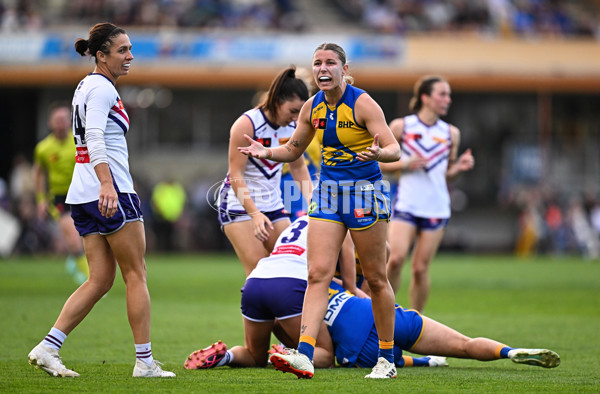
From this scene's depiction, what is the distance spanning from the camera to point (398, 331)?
21.6 ft

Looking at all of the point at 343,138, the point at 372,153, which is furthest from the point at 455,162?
the point at 372,153

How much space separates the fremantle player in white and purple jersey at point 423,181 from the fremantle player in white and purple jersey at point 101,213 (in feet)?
12.7

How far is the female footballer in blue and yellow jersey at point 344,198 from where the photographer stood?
20.3 ft

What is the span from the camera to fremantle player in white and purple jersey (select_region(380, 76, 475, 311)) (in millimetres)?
9469

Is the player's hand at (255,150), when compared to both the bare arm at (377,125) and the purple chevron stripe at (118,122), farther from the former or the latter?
the purple chevron stripe at (118,122)

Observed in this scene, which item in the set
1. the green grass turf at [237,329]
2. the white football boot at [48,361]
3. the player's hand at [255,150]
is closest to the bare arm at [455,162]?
the green grass turf at [237,329]

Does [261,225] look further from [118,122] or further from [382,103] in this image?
[382,103]

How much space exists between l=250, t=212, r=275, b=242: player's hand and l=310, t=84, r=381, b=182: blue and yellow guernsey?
3.49 feet

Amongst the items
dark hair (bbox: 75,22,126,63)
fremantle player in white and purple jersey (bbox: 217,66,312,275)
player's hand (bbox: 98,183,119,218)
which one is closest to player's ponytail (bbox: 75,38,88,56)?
dark hair (bbox: 75,22,126,63)

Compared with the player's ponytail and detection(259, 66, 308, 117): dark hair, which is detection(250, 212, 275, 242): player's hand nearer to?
detection(259, 66, 308, 117): dark hair

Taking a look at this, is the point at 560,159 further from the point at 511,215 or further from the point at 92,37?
the point at 92,37

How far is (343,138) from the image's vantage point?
6.27 m

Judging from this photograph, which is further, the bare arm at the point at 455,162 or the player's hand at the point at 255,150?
the bare arm at the point at 455,162

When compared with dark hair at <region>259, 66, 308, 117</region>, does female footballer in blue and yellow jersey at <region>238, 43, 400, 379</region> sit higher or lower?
lower
